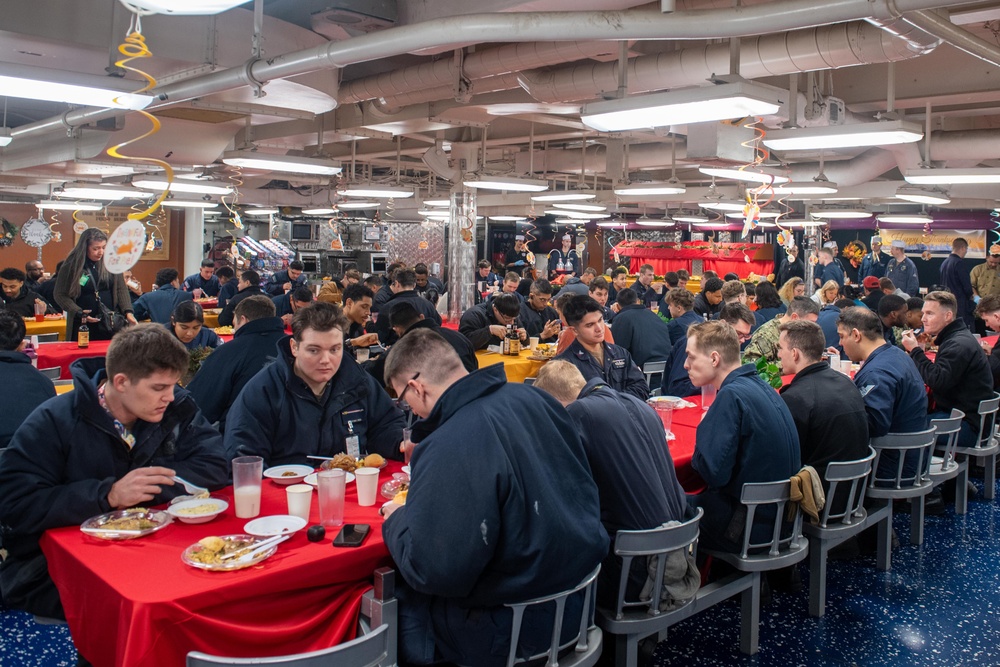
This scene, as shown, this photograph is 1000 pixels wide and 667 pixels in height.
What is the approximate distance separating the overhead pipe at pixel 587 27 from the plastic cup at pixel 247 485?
2.58 metres

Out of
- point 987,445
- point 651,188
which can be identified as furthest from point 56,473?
point 651,188

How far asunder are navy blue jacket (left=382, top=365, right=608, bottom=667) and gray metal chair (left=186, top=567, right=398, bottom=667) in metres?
0.13

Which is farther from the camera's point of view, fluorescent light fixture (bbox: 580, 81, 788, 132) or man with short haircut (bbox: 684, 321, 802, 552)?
fluorescent light fixture (bbox: 580, 81, 788, 132)

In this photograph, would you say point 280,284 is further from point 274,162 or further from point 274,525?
point 274,525

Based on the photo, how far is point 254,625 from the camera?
228 centimetres

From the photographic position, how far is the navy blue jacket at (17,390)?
3701 mm

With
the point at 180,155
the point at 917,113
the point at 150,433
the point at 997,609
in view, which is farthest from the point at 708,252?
the point at 150,433

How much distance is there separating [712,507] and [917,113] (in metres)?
7.94

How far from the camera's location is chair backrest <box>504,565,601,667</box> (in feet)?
7.70

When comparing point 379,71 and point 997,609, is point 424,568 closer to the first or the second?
point 997,609

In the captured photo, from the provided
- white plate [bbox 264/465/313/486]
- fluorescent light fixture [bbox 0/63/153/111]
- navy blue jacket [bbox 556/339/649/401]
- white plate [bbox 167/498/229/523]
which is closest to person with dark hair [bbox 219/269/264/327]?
fluorescent light fixture [bbox 0/63/153/111]

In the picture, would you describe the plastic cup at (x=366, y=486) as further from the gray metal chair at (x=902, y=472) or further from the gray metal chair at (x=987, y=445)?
the gray metal chair at (x=987, y=445)

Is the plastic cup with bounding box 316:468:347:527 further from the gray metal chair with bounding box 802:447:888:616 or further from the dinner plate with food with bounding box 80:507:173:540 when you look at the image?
the gray metal chair with bounding box 802:447:888:616

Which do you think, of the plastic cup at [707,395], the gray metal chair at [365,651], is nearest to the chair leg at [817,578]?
the plastic cup at [707,395]
